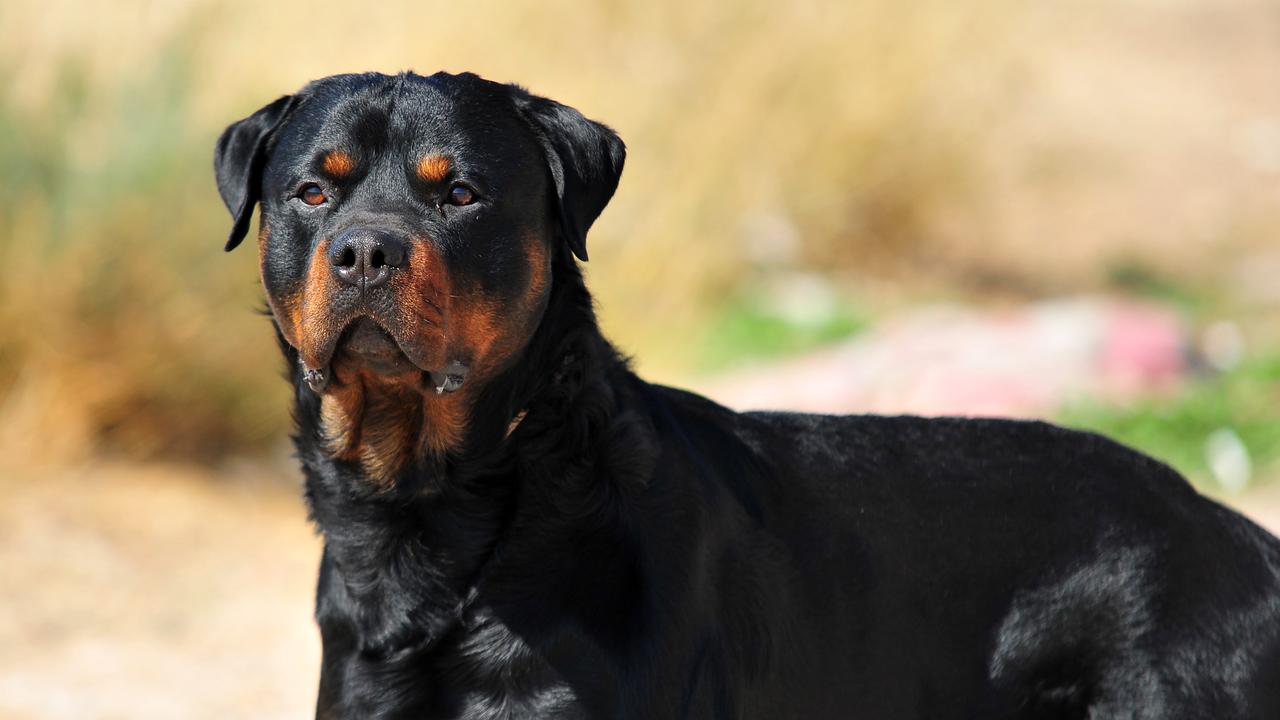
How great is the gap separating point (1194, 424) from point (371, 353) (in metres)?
6.10

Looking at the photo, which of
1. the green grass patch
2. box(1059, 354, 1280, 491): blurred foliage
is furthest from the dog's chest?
the green grass patch

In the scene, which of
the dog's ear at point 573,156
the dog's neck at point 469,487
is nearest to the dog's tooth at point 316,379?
the dog's neck at point 469,487

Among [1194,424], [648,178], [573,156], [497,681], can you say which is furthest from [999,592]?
[648,178]

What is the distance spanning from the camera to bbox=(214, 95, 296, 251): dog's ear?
3.55 meters

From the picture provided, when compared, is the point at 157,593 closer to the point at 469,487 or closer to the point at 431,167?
the point at 469,487

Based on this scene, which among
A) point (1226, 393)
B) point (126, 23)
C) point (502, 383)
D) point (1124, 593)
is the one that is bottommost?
point (1124, 593)

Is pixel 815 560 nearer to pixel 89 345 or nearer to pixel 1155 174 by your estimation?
pixel 89 345

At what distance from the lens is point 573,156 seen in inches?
135

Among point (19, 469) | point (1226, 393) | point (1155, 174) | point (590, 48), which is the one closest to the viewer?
point (19, 469)

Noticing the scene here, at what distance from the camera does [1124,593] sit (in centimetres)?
336

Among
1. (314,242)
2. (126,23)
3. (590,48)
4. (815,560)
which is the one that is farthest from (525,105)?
(590,48)

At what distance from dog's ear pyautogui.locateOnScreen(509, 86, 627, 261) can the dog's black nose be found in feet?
1.50

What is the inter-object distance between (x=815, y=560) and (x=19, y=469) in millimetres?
4860

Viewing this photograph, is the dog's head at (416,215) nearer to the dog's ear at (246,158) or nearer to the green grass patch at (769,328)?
the dog's ear at (246,158)
